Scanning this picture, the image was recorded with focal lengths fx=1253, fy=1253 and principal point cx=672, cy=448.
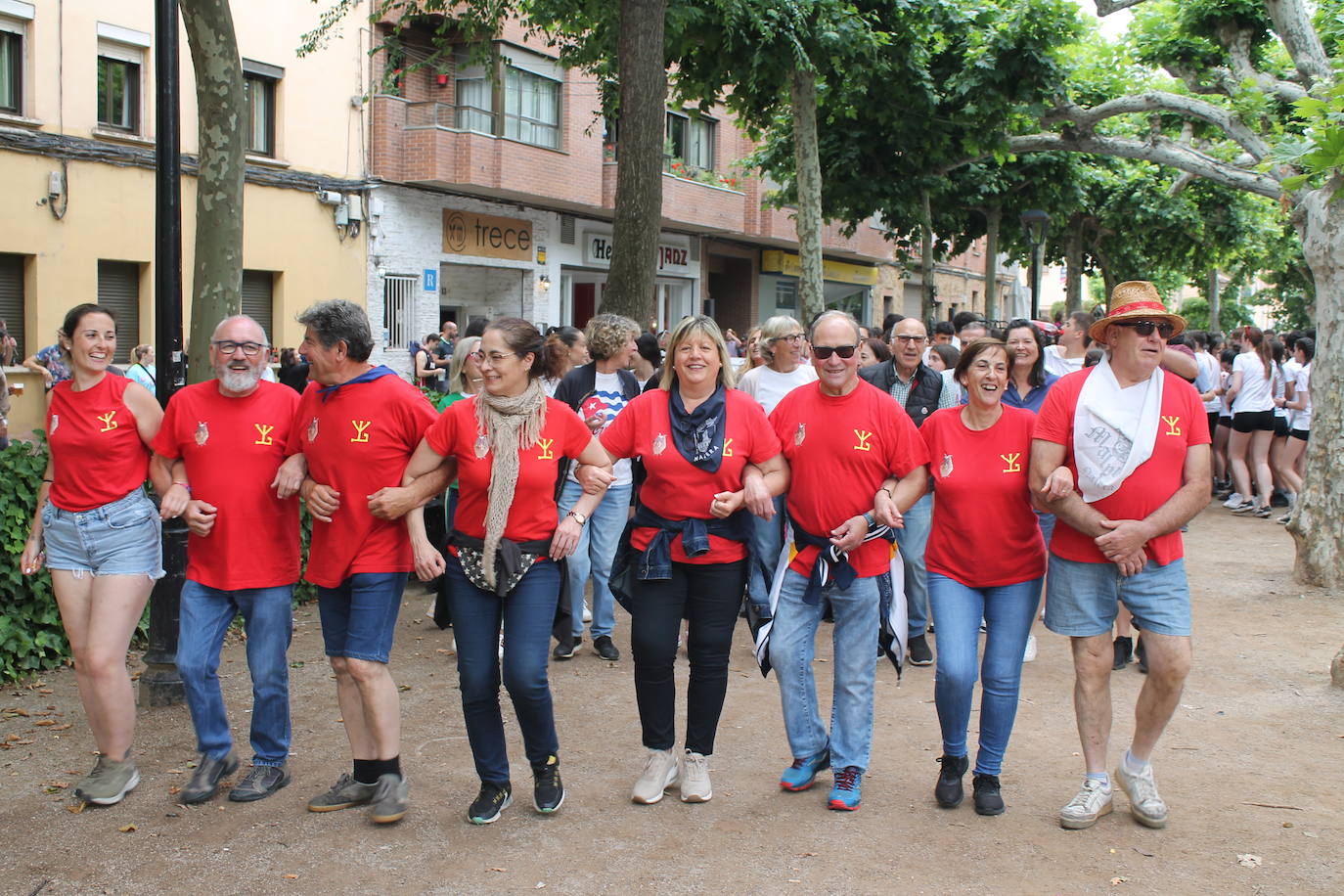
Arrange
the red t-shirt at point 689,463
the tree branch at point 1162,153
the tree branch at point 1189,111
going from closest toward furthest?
the red t-shirt at point 689,463 < the tree branch at point 1189,111 < the tree branch at point 1162,153

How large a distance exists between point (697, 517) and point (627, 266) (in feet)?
A: 21.0

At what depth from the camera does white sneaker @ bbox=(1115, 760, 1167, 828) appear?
4625mm

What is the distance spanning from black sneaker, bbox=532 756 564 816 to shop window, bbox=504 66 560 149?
2009cm

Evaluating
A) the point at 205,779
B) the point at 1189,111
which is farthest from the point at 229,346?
the point at 1189,111

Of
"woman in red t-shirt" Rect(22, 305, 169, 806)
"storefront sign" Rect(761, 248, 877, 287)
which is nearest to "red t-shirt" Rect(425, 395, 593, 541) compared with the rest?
"woman in red t-shirt" Rect(22, 305, 169, 806)

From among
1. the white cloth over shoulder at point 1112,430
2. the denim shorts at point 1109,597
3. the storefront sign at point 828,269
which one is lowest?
the denim shorts at point 1109,597

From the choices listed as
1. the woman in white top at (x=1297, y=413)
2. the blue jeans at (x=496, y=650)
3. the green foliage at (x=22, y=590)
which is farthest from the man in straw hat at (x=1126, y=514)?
the woman in white top at (x=1297, y=413)

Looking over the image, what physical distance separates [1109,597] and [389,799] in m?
2.76

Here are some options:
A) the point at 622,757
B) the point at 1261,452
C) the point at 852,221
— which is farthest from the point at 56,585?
the point at 852,221

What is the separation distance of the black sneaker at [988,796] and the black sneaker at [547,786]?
62.5 inches

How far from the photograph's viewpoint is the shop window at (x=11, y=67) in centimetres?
1667

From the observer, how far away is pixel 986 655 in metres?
4.80

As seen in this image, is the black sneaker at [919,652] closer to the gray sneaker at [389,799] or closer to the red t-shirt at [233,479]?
the gray sneaker at [389,799]

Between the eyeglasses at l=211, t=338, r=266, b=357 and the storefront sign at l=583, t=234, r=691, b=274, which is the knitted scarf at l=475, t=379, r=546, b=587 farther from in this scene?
the storefront sign at l=583, t=234, r=691, b=274
